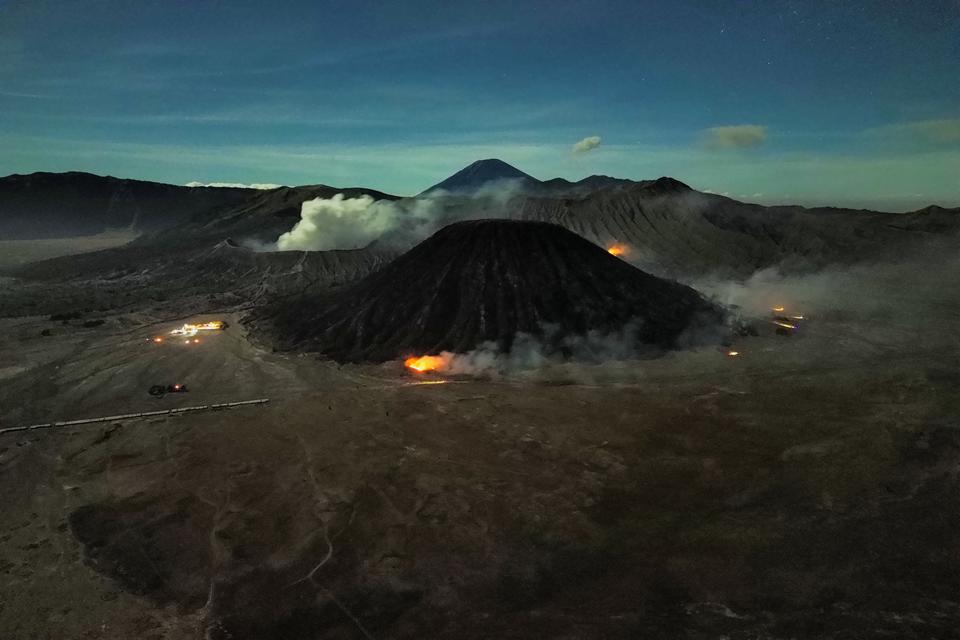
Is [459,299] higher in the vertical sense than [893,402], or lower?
higher

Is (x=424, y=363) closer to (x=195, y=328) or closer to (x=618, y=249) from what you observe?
(x=195, y=328)

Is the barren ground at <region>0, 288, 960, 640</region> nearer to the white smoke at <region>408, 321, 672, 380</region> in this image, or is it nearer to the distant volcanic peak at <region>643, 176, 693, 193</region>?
the white smoke at <region>408, 321, 672, 380</region>

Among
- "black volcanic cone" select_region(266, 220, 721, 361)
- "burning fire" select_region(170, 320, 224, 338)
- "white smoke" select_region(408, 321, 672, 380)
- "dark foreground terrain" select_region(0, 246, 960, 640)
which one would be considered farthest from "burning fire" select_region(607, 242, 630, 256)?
"burning fire" select_region(170, 320, 224, 338)

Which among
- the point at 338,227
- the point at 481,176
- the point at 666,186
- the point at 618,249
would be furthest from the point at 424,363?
the point at 481,176

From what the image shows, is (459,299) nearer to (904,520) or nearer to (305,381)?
(305,381)

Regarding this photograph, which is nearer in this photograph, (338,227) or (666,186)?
(338,227)

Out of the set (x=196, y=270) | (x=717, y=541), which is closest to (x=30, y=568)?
(x=717, y=541)
